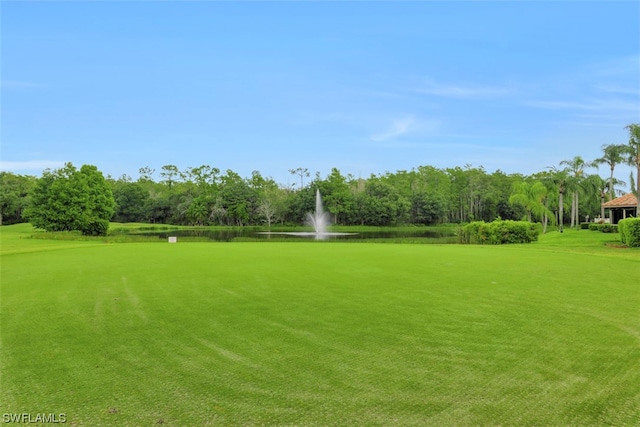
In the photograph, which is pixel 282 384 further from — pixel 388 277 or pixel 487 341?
pixel 388 277

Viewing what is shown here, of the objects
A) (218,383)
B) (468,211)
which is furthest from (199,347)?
(468,211)

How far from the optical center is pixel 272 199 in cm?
7750

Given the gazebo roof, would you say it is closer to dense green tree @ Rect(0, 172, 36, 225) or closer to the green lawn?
the green lawn

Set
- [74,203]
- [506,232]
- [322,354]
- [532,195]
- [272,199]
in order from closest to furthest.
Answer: [322,354], [506,232], [532,195], [74,203], [272,199]

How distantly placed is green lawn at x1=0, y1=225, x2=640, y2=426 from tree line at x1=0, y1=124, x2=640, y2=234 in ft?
141

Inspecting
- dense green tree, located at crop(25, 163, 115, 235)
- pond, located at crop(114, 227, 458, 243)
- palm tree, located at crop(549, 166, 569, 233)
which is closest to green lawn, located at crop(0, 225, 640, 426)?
pond, located at crop(114, 227, 458, 243)

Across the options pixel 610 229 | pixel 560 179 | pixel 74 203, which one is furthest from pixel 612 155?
pixel 74 203

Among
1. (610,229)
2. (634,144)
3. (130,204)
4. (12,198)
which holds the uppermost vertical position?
(634,144)

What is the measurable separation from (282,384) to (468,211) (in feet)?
281

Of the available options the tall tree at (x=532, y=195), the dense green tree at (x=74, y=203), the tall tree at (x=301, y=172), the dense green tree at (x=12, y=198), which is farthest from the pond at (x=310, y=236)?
the tall tree at (x=301, y=172)

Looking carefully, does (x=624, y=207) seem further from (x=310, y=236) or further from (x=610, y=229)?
(x=310, y=236)

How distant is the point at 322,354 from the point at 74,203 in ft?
157

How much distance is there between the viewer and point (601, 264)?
11.8 metres

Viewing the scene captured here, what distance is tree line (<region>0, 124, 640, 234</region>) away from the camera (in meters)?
44.9
